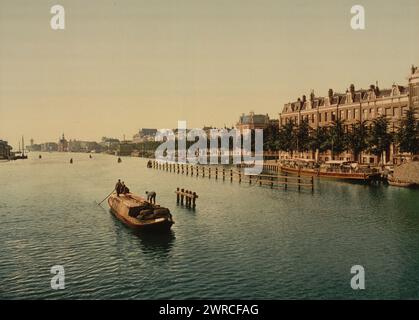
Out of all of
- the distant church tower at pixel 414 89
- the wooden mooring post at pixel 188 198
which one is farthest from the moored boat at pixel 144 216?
the distant church tower at pixel 414 89

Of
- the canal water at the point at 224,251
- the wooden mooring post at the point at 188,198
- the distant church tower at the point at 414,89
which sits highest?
the distant church tower at the point at 414,89

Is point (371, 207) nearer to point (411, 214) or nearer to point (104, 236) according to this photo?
point (411, 214)

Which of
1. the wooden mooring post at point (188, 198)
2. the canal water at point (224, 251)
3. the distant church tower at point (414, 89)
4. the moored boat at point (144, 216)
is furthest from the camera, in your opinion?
the distant church tower at point (414, 89)

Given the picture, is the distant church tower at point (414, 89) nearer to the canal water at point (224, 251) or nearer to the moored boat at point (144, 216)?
the canal water at point (224, 251)

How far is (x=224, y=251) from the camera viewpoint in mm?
33750

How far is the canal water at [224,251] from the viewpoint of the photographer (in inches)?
1016

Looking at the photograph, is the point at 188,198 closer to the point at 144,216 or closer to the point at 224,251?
the point at 144,216

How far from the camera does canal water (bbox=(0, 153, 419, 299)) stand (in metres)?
25.8

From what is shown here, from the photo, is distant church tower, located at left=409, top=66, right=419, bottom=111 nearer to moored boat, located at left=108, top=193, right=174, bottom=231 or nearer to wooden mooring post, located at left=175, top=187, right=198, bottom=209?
wooden mooring post, located at left=175, top=187, right=198, bottom=209

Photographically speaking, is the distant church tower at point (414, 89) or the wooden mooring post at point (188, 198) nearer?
the wooden mooring post at point (188, 198)

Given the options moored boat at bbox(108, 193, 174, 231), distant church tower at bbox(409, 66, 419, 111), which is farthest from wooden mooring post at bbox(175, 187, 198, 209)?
distant church tower at bbox(409, 66, 419, 111)

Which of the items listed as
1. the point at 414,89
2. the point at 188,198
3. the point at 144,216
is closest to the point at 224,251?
A: the point at 144,216

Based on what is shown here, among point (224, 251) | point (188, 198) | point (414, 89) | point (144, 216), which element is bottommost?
point (224, 251)
